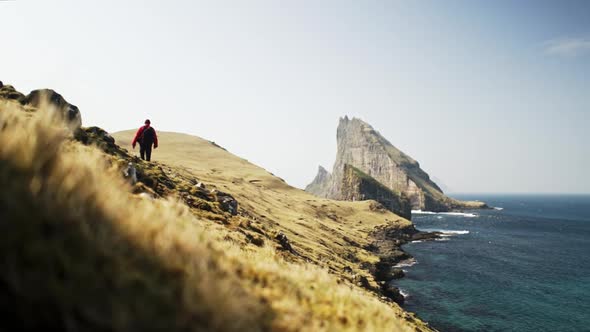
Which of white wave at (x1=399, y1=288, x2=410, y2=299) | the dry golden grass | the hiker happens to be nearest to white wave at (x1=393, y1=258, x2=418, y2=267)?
white wave at (x1=399, y1=288, x2=410, y2=299)

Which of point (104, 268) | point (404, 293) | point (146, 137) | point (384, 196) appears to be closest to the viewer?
point (104, 268)

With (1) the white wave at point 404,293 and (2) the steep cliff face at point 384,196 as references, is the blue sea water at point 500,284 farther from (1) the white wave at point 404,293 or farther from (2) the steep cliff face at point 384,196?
(2) the steep cliff face at point 384,196

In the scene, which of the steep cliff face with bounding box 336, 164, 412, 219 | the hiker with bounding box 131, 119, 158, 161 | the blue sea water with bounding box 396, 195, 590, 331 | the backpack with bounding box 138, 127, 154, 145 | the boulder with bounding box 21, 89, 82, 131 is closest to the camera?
the boulder with bounding box 21, 89, 82, 131

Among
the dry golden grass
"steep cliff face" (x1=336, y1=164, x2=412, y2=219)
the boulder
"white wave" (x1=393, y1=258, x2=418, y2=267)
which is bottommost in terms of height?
"white wave" (x1=393, y1=258, x2=418, y2=267)

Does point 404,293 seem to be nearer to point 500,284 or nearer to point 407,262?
point 500,284

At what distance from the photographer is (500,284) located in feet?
199

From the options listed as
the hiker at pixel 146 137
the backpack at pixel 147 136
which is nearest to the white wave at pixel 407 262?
the hiker at pixel 146 137

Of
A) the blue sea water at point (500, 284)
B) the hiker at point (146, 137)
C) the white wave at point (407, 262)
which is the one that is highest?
the hiker at point (146, 137)

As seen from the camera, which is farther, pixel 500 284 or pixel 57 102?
pixel 500 284

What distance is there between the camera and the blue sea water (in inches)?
1763

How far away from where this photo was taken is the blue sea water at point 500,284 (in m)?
44.8

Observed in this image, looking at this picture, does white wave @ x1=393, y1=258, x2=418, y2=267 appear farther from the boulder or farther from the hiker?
the boulder

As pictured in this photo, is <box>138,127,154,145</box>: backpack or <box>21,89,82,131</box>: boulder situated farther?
<box>138,127,154,145</box>: backpack

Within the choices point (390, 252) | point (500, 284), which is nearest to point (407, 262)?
point (390, 252)
